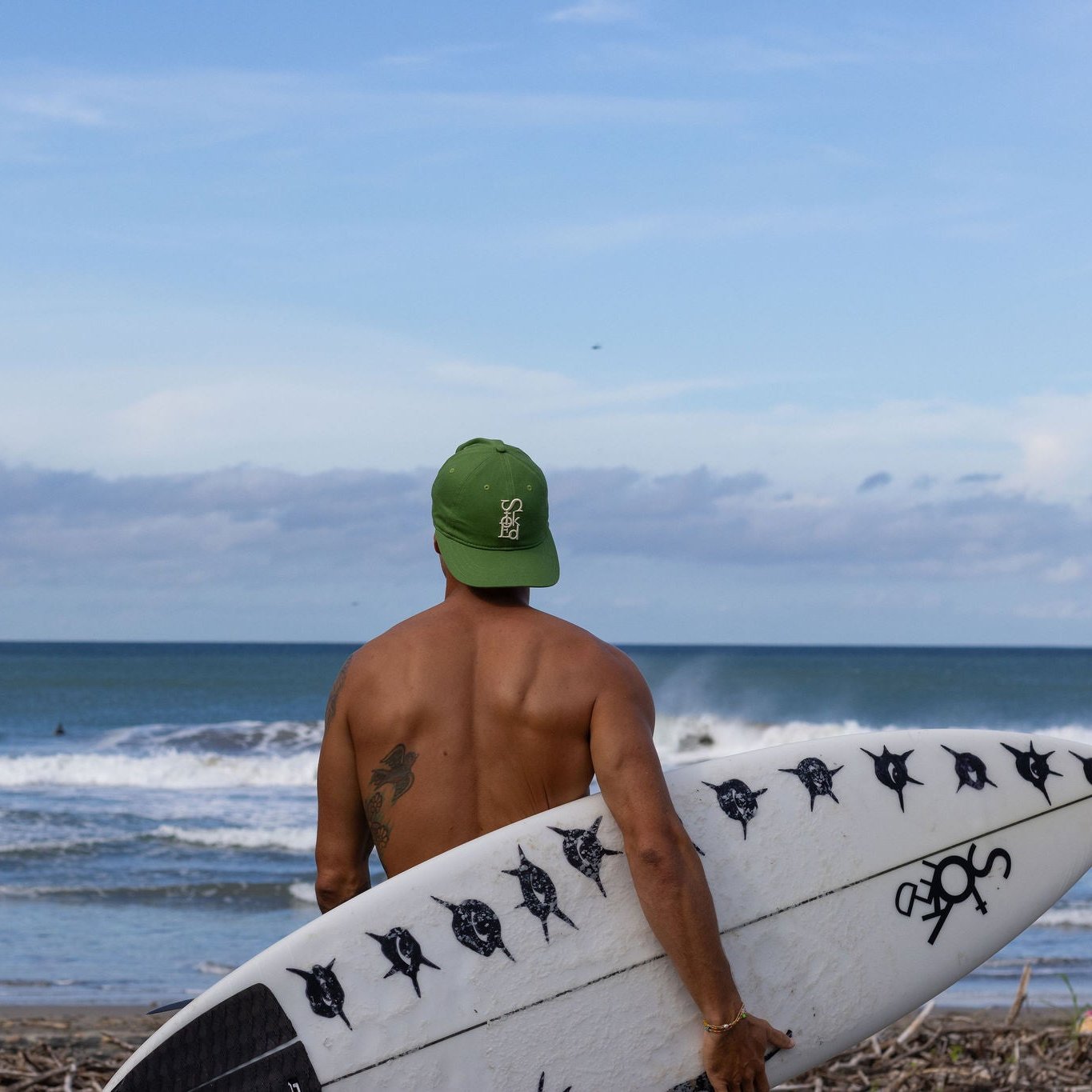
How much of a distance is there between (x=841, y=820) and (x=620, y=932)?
67 cm

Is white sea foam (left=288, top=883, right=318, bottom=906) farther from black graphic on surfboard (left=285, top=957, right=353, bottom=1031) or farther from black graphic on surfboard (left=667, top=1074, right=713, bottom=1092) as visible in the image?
black graphic on surfboard (left=667, top=1074, right=713, bottom=1092)

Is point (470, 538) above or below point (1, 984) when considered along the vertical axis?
above

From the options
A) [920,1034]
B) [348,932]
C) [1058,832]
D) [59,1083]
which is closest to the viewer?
[348,932]

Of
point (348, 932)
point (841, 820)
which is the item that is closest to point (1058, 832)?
point (841, 820)

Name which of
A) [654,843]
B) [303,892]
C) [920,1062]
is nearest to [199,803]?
[303,892]

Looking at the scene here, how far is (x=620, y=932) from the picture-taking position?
253 cm

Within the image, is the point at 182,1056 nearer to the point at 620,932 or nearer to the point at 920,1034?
the point at 620,932

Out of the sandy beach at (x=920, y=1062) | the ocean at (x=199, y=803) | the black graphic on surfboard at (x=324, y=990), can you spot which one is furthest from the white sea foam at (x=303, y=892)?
the black graphic on surfboard at (x=324, y=990)

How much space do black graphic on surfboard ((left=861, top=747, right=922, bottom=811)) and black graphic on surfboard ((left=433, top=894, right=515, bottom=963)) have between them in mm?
1024

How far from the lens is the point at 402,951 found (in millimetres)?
2490

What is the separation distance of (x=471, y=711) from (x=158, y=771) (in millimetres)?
19242

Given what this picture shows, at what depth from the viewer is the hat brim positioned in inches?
89.9

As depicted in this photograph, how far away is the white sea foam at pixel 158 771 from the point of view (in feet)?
60.6

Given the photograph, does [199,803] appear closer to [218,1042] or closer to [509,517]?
[218,1042]
